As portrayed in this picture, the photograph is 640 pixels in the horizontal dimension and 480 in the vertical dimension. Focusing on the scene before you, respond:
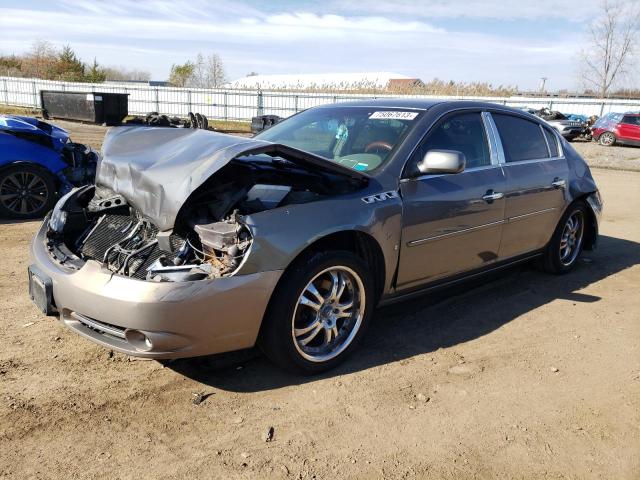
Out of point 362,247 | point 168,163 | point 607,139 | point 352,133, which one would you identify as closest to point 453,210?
point 362,247

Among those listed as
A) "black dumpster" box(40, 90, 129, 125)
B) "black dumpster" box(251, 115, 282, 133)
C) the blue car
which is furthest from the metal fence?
"black dumpster" box(251, 115, 282, 133)

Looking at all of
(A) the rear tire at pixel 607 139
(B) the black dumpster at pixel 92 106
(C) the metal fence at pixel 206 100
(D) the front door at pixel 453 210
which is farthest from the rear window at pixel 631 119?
(D) the front door at pixel 453 210

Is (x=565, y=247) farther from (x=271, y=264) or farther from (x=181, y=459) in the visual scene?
(x=181, y=459)

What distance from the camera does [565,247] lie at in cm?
557

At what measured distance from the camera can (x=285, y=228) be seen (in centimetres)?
300

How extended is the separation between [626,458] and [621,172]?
16.4m

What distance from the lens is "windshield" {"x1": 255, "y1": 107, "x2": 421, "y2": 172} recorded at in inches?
152

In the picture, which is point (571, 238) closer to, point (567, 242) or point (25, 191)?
point (567, 242)

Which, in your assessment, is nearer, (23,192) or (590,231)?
(590,231)

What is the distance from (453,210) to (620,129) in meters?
25.0

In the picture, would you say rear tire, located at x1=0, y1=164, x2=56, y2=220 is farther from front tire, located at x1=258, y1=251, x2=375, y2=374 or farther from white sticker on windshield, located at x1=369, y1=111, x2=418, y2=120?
front tire, located at x1=258, y1=251, x2=375, y2=374

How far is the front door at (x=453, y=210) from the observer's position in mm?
3711

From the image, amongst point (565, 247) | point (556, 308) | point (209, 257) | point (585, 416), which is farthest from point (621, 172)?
point (209, 257)

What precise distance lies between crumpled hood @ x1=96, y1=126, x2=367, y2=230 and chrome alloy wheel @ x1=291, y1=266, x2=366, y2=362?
0.68m
